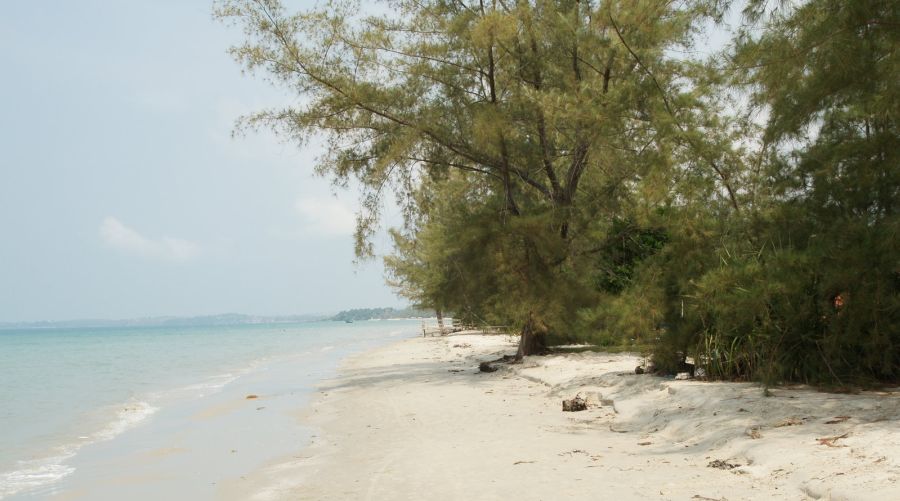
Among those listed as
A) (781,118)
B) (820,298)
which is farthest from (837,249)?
(781,118)

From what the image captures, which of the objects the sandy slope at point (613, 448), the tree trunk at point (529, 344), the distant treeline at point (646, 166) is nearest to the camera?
the sandy slope at point (613, 448)

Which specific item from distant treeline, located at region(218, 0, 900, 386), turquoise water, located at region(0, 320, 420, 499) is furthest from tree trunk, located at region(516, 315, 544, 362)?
turquoise water, located at region(0, 320, 420, 499)

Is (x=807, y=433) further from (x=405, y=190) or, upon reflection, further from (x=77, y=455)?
(x=405, y=190)

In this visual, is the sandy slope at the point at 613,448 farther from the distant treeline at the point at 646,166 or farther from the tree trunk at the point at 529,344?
the tree trunk at the point at 529,344

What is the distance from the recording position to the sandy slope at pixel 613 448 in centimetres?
505

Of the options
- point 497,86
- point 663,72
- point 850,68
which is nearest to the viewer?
point 850,68

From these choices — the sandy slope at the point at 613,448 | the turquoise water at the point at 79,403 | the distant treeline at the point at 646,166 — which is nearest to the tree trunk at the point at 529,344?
the distant treeline at the point at 646,166

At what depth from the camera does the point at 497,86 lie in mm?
15117

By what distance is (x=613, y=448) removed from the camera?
675 centimetres

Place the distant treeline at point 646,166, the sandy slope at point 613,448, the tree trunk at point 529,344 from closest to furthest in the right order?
the sandy slope at point 613,448
the distant treeline at point 646,166
the tree trunk at point 529,344

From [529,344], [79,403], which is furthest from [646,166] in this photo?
[79,403]

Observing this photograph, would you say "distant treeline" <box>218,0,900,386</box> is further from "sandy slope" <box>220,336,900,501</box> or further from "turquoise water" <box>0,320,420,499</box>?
"turquoise water" <box>0,320,420,499</box>

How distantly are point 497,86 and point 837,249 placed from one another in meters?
8.69

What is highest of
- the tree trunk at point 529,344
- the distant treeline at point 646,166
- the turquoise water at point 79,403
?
the distant treeline at point 646,166
